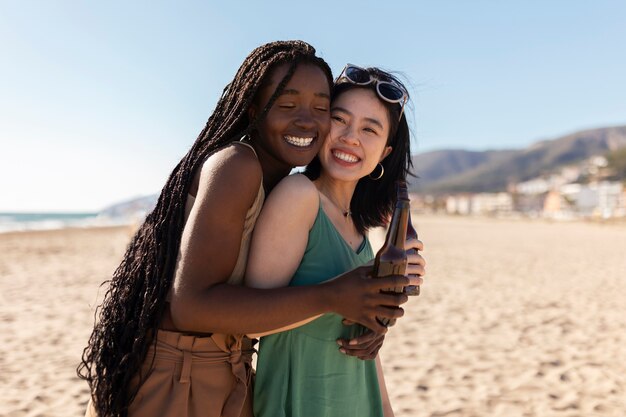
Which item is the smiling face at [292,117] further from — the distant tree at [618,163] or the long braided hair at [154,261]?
the distant tree at [618,163]

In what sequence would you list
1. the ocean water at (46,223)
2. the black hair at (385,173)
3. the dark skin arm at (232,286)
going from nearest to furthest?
the dark skin arm at (232,286) → the black hair at (385,173) → the ocean water at (46,223)

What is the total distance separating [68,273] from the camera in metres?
12.8

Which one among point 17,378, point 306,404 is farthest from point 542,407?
point 17,378

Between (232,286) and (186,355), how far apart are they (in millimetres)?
326


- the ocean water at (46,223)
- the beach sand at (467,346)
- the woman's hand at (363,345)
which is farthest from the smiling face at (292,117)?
the ocean water at (46,223)

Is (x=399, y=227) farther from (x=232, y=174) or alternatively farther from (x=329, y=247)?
(x=232, y=174)

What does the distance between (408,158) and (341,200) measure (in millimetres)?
450

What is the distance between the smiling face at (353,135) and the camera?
5.93 feet

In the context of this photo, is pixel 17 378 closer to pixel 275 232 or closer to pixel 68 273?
pixel 275 232

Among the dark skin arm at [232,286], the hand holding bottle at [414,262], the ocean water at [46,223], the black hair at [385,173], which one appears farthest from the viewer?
Result: the ocean water at [46,223]

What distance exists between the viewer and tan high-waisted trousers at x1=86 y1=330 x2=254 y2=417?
1.46 metres

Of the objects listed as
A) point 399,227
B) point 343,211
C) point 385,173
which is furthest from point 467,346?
point 399,227

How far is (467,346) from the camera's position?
638 cm

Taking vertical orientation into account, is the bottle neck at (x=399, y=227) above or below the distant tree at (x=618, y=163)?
below
